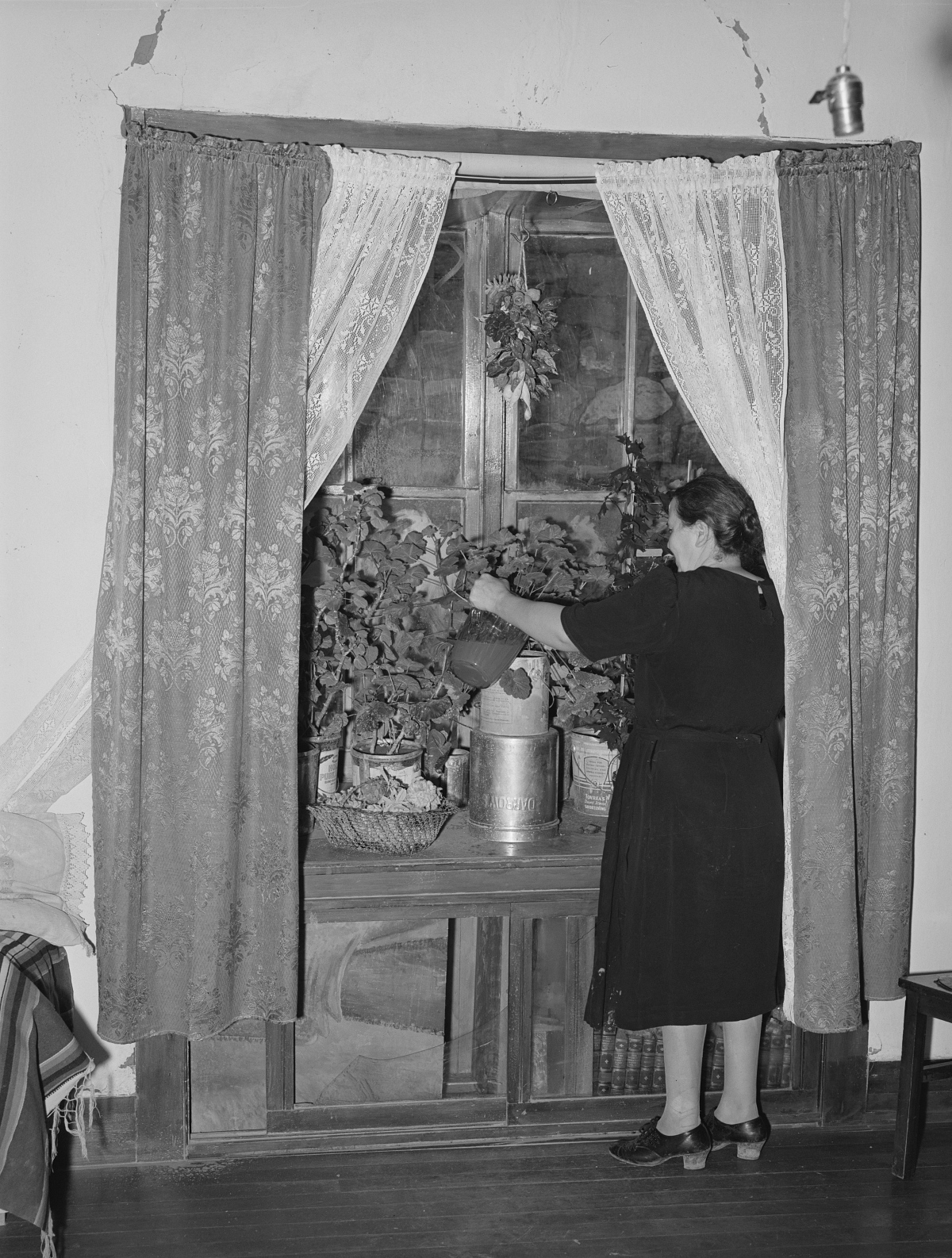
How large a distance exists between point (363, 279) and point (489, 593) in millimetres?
812

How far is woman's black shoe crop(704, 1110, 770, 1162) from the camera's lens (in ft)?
9.64

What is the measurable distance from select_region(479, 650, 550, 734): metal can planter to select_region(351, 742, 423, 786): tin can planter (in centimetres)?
21

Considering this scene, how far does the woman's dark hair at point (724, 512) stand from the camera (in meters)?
2.73

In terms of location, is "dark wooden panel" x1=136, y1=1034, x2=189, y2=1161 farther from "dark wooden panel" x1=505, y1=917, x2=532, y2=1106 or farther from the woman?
the woman

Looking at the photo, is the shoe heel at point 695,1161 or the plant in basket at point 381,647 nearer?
the shoe heel at point 695,1161

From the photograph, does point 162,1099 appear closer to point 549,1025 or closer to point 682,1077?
point 549,1025

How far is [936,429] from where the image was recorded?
311 centimetres

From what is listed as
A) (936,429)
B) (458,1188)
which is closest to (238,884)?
(458,1188)

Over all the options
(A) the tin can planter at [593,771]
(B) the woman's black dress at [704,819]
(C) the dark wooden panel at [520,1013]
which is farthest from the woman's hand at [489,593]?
(C) the dark wooden panel at [520,1013]

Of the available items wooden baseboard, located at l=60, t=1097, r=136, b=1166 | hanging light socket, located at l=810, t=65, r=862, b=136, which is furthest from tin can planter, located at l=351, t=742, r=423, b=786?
hanging light socket, located at l=810, t=65, r=862, b=136

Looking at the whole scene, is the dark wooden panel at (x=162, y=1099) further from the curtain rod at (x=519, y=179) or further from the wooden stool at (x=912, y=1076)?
the curtain rod at (x=519, y=179)

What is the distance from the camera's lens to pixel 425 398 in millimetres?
3400

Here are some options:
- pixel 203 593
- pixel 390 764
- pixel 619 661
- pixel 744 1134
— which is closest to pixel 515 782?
pixel 390 764

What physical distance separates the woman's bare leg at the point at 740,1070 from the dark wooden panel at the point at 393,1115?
0.50 m
